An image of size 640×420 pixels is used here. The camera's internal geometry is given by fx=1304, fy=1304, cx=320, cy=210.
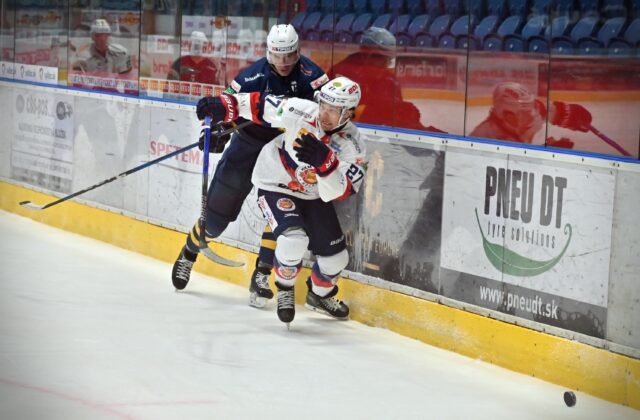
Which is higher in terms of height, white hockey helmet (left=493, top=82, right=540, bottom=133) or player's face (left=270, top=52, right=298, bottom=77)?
player's face (left=270, top=52, right=298, bottom=77)

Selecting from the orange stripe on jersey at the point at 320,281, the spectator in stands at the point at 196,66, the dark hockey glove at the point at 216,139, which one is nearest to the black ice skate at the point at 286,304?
the orange stripe on jersey at the point at 320,281

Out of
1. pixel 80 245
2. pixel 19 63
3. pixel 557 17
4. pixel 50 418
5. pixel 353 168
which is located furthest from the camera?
pixel 19 63

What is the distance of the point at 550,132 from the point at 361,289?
4.61 ft

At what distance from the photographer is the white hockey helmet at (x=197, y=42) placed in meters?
→ 7.79

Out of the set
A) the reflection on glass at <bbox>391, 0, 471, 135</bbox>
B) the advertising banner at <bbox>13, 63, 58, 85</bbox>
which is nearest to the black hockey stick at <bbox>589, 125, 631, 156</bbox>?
the reflection on glass at <bbox>391, 0, 471, 135</bbox>

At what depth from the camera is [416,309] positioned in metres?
5.95

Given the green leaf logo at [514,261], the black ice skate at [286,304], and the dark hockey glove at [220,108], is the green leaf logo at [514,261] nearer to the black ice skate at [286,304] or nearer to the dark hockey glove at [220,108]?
the black ice skate at [286,304]

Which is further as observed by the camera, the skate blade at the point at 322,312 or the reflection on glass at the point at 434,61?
the skate blade at the point at 322,312

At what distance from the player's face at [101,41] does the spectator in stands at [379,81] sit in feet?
8.92

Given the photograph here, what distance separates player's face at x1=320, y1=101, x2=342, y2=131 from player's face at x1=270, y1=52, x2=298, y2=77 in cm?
51

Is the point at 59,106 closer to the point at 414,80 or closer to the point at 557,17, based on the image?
the point at 414,80

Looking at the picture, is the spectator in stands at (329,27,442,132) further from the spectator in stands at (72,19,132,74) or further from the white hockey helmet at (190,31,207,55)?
the spectator in stands at (72,19,132,74)

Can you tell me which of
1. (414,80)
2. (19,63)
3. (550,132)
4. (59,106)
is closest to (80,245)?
(59,106)

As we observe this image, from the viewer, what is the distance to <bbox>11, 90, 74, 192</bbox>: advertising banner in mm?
8992
